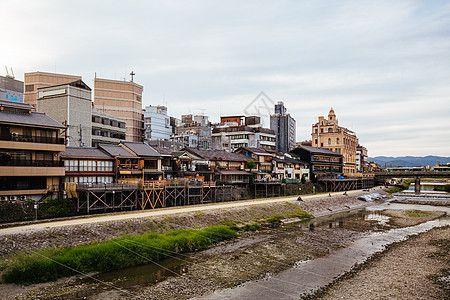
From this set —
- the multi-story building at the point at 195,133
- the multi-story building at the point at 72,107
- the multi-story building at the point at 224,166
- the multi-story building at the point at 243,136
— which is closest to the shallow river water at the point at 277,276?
the multi-story building at the point at 224,166

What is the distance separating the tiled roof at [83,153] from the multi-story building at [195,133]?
32.1 m

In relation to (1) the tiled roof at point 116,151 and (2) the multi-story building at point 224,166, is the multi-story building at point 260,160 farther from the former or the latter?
(1) the tiled roof at point 116,151

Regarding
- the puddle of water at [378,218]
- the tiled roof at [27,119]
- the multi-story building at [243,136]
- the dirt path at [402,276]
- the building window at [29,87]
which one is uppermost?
the building window at [29,87]

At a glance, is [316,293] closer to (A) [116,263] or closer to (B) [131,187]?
(A) [116,263]

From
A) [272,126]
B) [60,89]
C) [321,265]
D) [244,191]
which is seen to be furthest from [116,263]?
[272,126]

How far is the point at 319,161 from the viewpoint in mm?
100375

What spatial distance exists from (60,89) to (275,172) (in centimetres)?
5033

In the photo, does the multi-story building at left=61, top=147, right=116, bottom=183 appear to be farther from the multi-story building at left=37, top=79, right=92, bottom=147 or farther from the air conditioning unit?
the multi-story building at left=37, top=79, right=92, bottom=147

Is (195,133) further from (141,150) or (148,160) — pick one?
(148,160)

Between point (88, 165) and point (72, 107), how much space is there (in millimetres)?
20993

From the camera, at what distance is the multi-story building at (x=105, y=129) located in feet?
214

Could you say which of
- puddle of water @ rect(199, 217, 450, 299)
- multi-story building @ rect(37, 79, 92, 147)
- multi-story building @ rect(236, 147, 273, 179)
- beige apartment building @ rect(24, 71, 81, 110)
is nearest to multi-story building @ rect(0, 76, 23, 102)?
beige apartment building @ rect(24, 71, 81, 110)

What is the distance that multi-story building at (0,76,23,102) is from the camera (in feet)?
239

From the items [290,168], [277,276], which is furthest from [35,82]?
[277,276]
